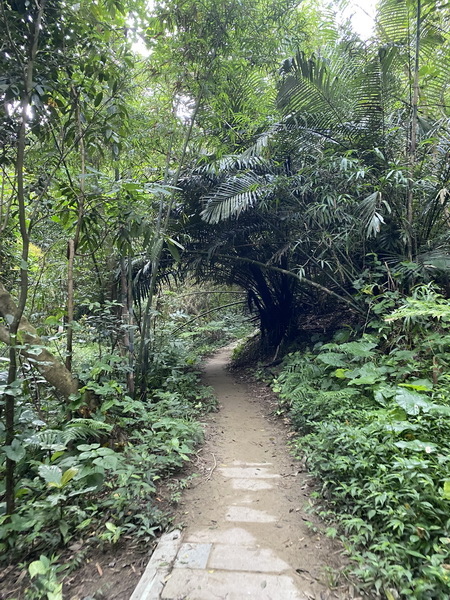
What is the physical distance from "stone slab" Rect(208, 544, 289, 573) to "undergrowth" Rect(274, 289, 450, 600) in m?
0.40

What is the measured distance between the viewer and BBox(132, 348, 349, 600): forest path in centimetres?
168

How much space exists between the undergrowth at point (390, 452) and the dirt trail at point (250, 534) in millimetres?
182

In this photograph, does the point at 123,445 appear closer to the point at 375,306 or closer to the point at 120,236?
the point at 120,236

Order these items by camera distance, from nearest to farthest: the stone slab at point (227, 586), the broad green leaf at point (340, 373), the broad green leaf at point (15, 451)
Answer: the stone slab at point (227, 586) → the broad green leaf at point (15, 451) → the broad green leaf at point (340, 373)

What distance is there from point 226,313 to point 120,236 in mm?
9189

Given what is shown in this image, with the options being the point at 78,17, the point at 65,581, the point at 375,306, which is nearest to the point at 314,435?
the point at 375,306

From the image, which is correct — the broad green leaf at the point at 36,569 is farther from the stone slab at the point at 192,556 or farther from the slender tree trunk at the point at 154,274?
the slender tree trunk at the point at 154,274

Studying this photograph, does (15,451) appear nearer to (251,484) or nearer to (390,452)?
(251,484)

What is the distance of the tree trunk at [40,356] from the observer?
8.14ft

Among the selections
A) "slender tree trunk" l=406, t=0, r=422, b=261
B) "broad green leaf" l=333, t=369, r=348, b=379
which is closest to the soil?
"broad green leaf" l=333, t=369, r=348, b=379

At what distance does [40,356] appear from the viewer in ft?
8.66

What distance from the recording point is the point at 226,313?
1216 centimetres

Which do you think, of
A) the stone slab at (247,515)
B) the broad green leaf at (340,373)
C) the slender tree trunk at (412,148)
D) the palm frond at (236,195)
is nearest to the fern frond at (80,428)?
the stone slab at (247,515)

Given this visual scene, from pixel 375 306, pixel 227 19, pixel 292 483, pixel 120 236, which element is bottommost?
pixel 292 483
